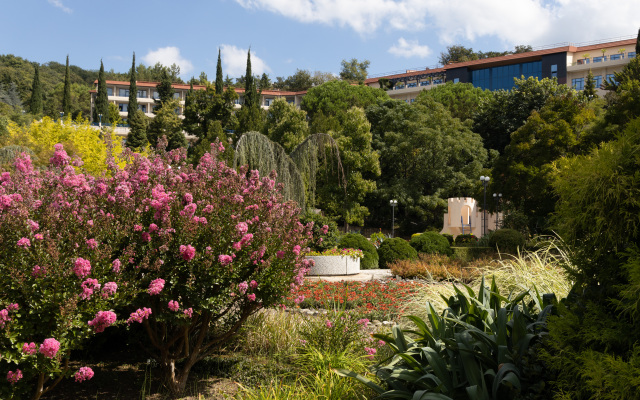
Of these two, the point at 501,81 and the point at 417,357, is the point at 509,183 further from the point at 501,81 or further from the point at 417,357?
the point at 501,81

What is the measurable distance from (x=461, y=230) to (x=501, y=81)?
33686mm

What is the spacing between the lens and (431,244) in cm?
1872

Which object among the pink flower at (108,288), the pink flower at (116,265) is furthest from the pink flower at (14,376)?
the pink flower at (116,265)

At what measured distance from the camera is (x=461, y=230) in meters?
32.7

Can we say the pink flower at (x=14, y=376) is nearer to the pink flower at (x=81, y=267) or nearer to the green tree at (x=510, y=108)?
the pink flower at (x=81, y=267)

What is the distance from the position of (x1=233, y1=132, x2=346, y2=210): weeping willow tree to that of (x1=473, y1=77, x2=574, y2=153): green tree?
97.9 ft

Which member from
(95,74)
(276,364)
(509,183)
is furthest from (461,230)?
(95,74)

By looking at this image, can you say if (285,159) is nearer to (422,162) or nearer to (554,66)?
(422,162)

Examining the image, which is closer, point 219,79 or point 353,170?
point 353,170

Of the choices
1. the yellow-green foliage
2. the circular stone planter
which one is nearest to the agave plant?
the circular stone planter

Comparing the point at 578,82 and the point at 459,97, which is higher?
the point at 578,82

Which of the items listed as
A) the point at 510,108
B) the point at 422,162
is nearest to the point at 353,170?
the point at 422,162

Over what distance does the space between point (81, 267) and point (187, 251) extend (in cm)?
78

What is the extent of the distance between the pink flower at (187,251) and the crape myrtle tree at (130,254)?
0.6 inches
